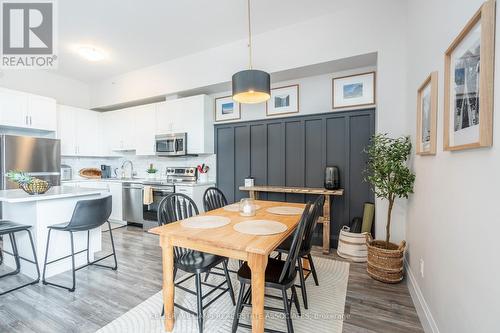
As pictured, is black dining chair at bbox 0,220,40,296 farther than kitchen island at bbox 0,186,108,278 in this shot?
No

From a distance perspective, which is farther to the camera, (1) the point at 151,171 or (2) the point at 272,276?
(1) the point at 151,171

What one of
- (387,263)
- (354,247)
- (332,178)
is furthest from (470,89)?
(354,247)

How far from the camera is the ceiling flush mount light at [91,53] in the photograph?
3678 mm

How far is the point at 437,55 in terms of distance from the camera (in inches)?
66.9

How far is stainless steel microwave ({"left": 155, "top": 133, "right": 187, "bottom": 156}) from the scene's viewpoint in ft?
13.6

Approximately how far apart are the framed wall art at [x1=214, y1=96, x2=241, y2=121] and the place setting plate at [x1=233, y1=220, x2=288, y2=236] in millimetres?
2592

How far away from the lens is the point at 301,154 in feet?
11.9

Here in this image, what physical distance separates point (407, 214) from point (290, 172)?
165cm

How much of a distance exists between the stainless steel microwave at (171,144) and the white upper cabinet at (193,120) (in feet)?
0.28

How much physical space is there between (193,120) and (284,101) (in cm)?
161

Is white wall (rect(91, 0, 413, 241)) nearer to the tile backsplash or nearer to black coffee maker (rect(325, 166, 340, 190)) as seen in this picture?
black coffee maker (rect(325, 166, 340, 190))

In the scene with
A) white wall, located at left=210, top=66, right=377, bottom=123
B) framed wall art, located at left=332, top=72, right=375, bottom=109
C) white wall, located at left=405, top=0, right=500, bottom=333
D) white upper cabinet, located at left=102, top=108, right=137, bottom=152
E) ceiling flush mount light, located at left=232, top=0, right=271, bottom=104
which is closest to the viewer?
white wall, located at left=405, top=0, right=500, bottom=333

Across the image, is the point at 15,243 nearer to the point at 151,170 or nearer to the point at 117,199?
the point at 117,199

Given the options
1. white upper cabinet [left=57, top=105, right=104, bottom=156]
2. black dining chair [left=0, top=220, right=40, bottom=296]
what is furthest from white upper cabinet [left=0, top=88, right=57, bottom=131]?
black dining chair [left=0, top=220, right=40, bottom=296]
